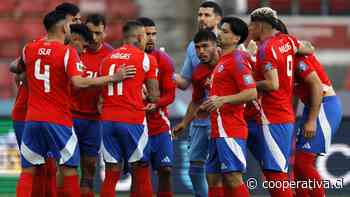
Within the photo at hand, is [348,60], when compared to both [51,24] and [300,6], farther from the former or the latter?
[51,24]

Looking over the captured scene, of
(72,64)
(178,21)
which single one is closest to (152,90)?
(72,64)

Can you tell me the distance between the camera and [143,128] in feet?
35.6

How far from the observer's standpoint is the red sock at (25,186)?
10.4 meters

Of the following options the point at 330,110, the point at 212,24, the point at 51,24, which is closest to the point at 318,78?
the point at 330,110

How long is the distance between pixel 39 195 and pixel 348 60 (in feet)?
40.3

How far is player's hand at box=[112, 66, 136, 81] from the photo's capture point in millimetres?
10586

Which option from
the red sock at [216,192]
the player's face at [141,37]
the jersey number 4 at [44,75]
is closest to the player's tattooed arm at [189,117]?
the red sock at [216,192]

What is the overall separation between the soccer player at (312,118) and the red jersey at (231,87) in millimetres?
831

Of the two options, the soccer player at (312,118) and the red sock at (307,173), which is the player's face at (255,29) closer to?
the soccer player at (312,118)

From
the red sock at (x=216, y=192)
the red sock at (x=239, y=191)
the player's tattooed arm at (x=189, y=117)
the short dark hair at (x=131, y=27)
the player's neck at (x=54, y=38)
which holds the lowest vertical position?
the red sock at (x=216, y=192)

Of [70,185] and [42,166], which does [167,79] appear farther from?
[70,185]

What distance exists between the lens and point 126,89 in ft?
35.1

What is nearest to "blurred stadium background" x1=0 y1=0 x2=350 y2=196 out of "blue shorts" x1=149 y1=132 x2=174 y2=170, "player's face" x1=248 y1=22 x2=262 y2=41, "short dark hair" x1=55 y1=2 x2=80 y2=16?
"blue shorts" x1=149 y1=132 x2=174 y2=170

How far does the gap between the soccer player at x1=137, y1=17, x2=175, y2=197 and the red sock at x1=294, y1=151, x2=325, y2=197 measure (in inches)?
57.8
